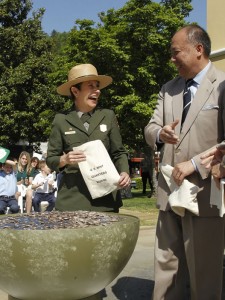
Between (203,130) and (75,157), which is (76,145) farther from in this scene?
(203,130)

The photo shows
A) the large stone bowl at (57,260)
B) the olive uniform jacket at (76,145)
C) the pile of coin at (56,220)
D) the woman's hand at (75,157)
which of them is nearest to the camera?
the large stone bowl at (57,260)

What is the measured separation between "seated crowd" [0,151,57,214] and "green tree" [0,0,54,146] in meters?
13.9

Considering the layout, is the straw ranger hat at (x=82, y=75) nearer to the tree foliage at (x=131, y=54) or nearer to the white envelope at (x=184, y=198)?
the white envelope at (x=184, y=198)

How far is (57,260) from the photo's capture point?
2.47 meters

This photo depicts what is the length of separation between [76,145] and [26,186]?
295 inches

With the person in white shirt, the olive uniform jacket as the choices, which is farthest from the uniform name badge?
the person in white shirt

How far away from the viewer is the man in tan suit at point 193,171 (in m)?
2.92

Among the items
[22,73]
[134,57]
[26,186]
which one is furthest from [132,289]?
[22,73]

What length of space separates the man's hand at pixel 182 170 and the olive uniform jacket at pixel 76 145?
0.74 metres

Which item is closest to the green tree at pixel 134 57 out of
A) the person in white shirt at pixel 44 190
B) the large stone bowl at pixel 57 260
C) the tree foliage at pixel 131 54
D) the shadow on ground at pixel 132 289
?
the tree foliage at pixel 131 54

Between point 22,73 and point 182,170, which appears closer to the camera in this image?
point 182,170

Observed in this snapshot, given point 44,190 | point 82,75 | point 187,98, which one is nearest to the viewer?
point 187,98

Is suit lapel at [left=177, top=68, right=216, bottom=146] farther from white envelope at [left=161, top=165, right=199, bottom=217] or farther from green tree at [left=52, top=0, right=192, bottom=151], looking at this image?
green tree at [left=52, top=0, right=192, bottom=151]

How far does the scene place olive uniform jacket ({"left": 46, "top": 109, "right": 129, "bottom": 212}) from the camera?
11.4ft
